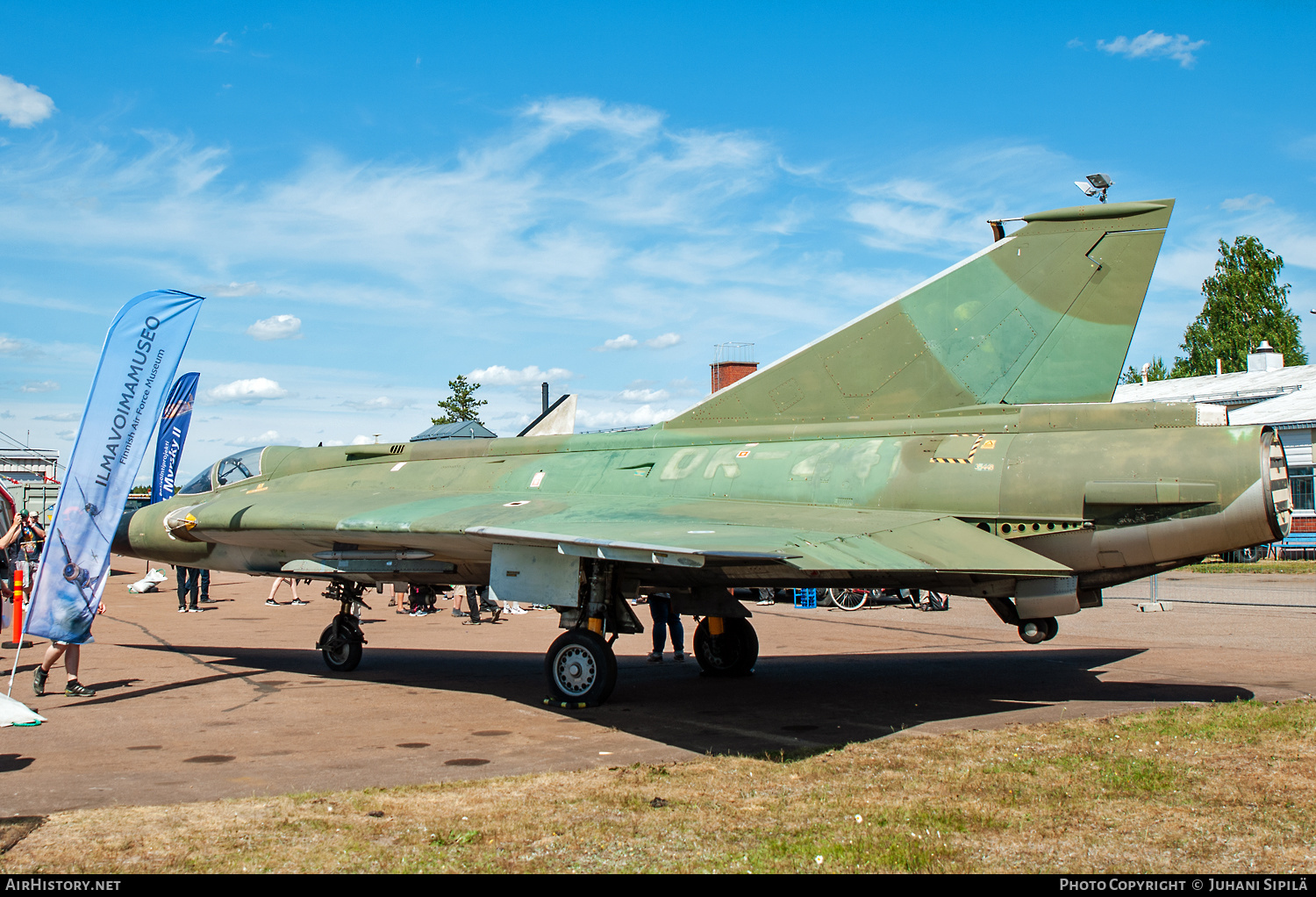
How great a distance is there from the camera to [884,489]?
389 inches

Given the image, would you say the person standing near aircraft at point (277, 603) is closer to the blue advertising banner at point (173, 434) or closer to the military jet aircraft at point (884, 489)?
the blue advertising banner at point (173, 434)

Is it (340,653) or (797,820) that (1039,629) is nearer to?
(797,820)

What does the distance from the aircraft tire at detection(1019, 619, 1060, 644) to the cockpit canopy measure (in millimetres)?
11027

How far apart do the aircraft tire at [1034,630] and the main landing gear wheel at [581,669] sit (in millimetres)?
4330

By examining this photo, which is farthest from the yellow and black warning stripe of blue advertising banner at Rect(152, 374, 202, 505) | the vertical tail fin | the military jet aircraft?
blue advertising banner at Rect(152, 374, 202, 505)

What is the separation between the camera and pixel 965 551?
28.7ft

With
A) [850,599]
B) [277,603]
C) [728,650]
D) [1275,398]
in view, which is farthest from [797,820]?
[1275,398]

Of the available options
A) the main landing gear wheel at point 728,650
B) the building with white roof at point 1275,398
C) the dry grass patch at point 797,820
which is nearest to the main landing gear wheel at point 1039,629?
the dry grass patch at point 797,820

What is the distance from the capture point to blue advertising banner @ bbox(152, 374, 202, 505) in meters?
25.4

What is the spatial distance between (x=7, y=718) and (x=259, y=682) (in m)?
4.30

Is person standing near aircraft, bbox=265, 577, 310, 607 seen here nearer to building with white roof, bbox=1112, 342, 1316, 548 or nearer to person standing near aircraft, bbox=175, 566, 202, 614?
person standing near aircraft, bbox=175, 566, 202, 614

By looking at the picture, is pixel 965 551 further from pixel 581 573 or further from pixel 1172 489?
pixel 581 573

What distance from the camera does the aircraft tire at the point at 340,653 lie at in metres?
13.4
